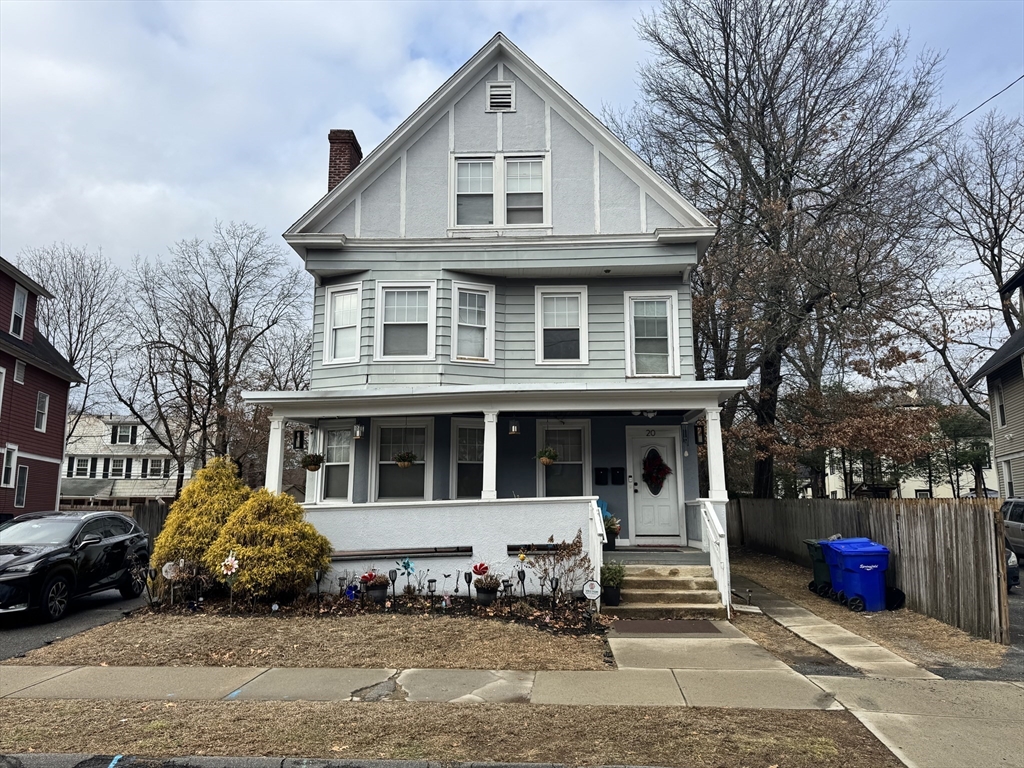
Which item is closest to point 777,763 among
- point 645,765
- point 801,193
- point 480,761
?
point 645,765

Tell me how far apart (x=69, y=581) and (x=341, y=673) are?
597 cm

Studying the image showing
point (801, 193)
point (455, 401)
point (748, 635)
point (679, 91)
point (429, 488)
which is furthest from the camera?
point (679, 91)

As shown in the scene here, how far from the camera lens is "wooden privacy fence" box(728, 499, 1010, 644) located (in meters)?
8.82

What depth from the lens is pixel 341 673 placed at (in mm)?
7363

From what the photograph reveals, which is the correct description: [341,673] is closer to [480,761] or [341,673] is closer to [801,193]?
[480,761]

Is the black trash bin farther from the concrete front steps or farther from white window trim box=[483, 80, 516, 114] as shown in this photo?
white window trim box=[483, 80, 516, 114]

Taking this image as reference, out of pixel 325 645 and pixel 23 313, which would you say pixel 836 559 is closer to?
pixel 325 645

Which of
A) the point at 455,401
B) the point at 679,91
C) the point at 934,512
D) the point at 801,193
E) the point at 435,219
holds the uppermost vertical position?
the point at 679,91

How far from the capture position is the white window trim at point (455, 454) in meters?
13.9

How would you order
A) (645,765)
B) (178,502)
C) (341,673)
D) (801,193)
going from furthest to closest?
1. (801,193)
2. (178,502)
3. (341,673)
4. (645,765)

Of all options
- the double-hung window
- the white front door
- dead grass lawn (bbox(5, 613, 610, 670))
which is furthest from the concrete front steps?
the double-hung window

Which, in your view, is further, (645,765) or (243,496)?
(243,496)

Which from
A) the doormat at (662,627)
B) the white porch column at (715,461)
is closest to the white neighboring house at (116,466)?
the white porch column at (715,461)

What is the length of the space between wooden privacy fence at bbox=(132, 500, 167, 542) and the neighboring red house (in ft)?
14.7
